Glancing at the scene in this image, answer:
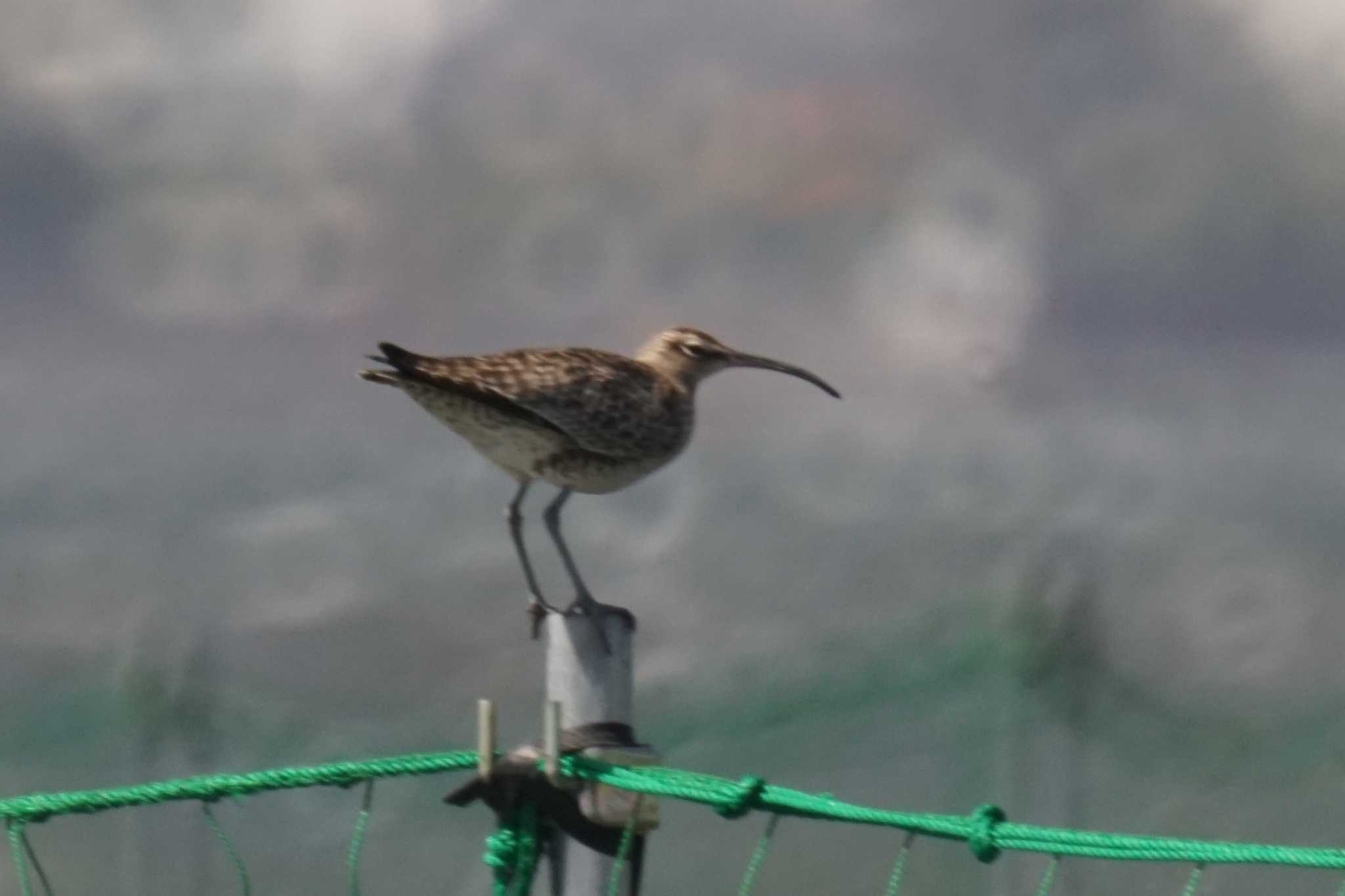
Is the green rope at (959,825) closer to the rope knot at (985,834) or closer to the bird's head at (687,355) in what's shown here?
the rope knot at (985,834)

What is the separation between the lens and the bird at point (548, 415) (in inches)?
363

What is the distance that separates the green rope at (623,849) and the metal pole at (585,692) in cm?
4

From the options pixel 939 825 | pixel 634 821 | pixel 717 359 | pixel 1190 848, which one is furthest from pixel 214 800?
pixel 717 359

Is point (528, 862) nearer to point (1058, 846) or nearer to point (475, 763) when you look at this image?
point (475, 763)

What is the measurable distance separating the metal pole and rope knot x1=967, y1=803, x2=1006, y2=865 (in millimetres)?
1179

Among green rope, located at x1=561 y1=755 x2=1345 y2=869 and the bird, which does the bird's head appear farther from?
green rope, located at x1=561 y1=755 x2=1345 y2=869

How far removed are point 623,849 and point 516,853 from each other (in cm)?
37

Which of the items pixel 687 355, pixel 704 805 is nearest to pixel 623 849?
pixel 704 805

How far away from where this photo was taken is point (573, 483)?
9430 millimetres

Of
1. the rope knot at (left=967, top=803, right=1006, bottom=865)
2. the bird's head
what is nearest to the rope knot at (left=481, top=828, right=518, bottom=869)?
the rope knot at (left=967, top=803, right=1006, bottom=865)

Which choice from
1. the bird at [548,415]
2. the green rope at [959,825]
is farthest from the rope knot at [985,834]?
the bird at [548,415]

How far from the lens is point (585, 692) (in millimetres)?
6445

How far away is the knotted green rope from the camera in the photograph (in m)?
6.49

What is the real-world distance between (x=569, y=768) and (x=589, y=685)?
0.26 meters
